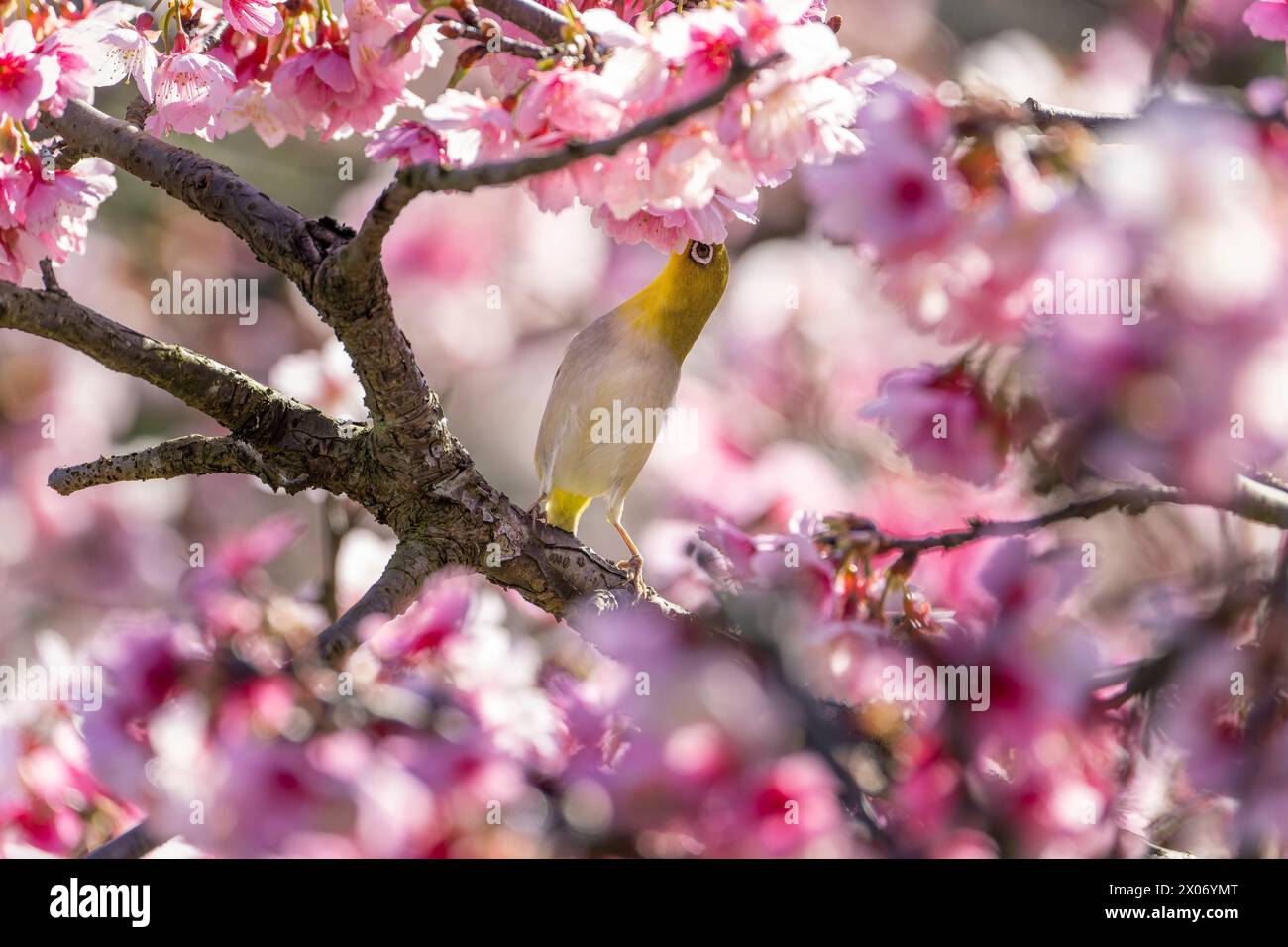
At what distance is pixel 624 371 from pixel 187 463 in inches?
34.9

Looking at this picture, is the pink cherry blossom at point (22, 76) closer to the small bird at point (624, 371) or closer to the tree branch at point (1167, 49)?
the tree branch at point (1167, 49)

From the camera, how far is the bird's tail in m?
2.25

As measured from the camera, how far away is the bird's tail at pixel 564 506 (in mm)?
2246

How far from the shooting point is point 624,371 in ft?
6.63

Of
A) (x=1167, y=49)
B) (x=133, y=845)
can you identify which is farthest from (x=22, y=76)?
(x=1167, y=49)

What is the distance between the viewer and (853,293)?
2.76 m

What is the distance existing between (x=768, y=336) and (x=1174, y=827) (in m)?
1.66

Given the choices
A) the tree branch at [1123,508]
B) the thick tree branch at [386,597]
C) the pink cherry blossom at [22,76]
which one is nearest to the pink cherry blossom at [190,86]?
the pink cherry blossom at [22,76]

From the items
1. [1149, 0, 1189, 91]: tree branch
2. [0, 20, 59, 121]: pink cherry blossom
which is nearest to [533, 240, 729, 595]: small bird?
[1149, 0, 1189, 91]: tree branch

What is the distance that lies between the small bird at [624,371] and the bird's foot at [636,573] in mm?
161

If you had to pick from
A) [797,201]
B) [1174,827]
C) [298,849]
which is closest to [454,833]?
[298,849]

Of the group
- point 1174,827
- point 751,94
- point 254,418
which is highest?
point 751,94

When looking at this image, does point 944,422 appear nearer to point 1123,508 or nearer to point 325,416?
point 1123,508
